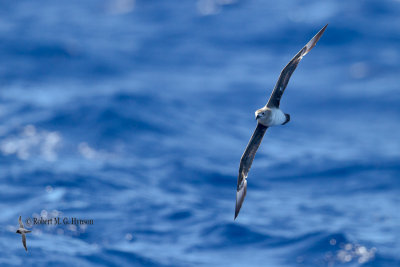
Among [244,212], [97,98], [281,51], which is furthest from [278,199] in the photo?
[97,98]

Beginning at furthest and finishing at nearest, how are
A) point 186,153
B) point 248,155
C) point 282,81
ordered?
point 186,153 → point 248,155 → point 282,81

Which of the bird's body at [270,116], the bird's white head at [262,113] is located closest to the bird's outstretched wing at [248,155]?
the bird's body at [270,116]

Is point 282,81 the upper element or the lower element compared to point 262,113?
upper

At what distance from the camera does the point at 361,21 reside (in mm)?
25344

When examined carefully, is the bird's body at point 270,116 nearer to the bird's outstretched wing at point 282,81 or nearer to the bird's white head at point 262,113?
the bird's white head at point 262,113

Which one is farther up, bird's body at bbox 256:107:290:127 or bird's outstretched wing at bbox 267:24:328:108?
bird's outstretched wing at bbox 267:24:328:108

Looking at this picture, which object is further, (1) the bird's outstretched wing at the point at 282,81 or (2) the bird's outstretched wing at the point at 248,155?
(2) the bird's outstretched wing at the point at 248,155

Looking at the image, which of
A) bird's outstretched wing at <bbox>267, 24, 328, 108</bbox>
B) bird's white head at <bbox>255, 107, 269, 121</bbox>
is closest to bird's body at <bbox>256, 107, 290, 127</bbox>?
bird's white head at <bbox>255, 107, 269, 121</bbox>

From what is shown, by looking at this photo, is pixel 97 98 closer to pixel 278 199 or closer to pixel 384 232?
pixel 278 199

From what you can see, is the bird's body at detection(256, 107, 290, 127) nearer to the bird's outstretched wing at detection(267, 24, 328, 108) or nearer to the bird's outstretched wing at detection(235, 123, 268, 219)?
the bird's outstretched wing at detection(267, 24, 328, 108)

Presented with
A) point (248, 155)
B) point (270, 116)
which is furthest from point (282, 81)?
point (248, 155)

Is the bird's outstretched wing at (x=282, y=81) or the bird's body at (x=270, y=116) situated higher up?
the bird's outstretched wing at (x=282, y=81)

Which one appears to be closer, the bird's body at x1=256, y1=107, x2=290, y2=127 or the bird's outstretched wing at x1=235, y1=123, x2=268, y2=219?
the bird's body at x1=256, y1=107, x2=290, y2=127

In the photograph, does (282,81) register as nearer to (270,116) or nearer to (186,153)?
(270,116)
